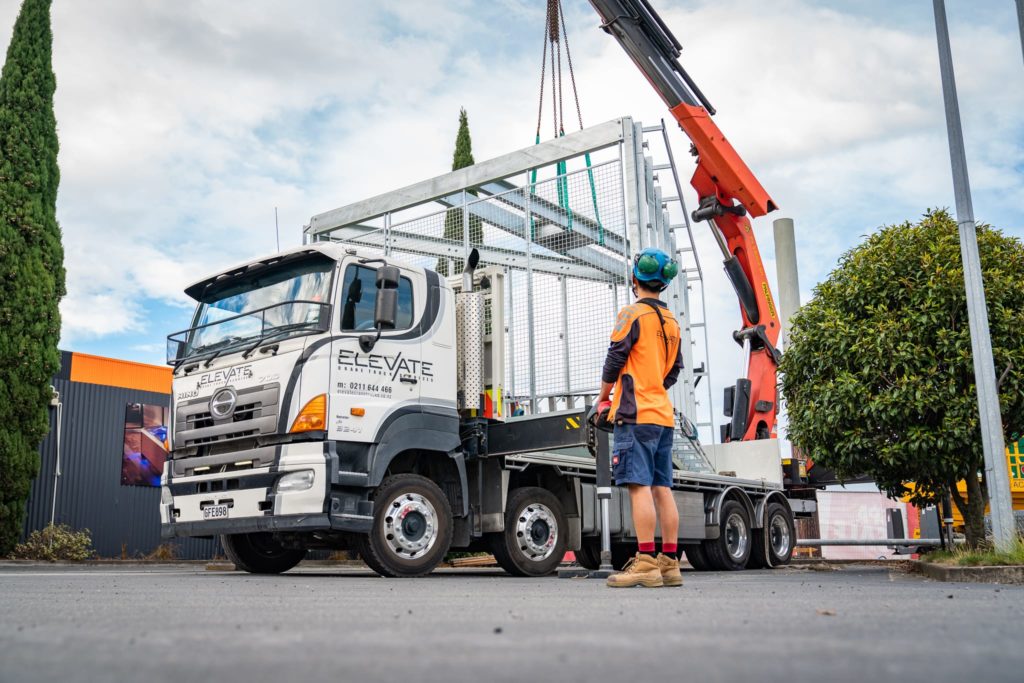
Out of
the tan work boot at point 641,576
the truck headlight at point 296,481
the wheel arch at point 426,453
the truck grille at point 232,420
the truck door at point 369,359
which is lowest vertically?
the tan work boot at point 641,576

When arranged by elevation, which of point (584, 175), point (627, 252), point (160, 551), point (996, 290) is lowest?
point (160, 551)

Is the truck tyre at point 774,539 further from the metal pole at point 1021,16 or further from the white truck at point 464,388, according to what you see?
the metal pole at point 1021,16

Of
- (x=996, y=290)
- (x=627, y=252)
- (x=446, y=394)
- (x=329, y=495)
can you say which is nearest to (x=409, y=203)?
(x=627, y=252)

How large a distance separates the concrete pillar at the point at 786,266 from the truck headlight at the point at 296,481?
18.8 meters

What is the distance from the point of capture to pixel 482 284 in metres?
9.06

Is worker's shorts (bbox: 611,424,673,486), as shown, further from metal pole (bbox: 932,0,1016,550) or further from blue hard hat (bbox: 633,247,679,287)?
metal pole (bbox: 932,0,1016,550)

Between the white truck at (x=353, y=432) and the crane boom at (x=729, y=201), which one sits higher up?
the crane boom at (x=729, y=201)

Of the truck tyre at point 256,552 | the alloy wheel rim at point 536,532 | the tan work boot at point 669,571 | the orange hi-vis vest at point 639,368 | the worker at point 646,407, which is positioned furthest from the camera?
the truck tyre at point 256,552

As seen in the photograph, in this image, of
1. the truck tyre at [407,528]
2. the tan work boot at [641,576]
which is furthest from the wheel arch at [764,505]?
the tan work boot at [641,576]

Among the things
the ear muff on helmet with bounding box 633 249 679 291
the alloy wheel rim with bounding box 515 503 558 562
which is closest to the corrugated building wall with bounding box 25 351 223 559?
the alloy wheel rim with bounding box 515 503 558 562

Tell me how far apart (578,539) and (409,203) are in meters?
5.71

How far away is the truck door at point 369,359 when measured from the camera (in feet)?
24.9

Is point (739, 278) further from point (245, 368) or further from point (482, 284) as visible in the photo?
point (245, 368)

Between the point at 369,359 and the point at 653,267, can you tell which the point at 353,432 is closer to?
the point at 369,359
